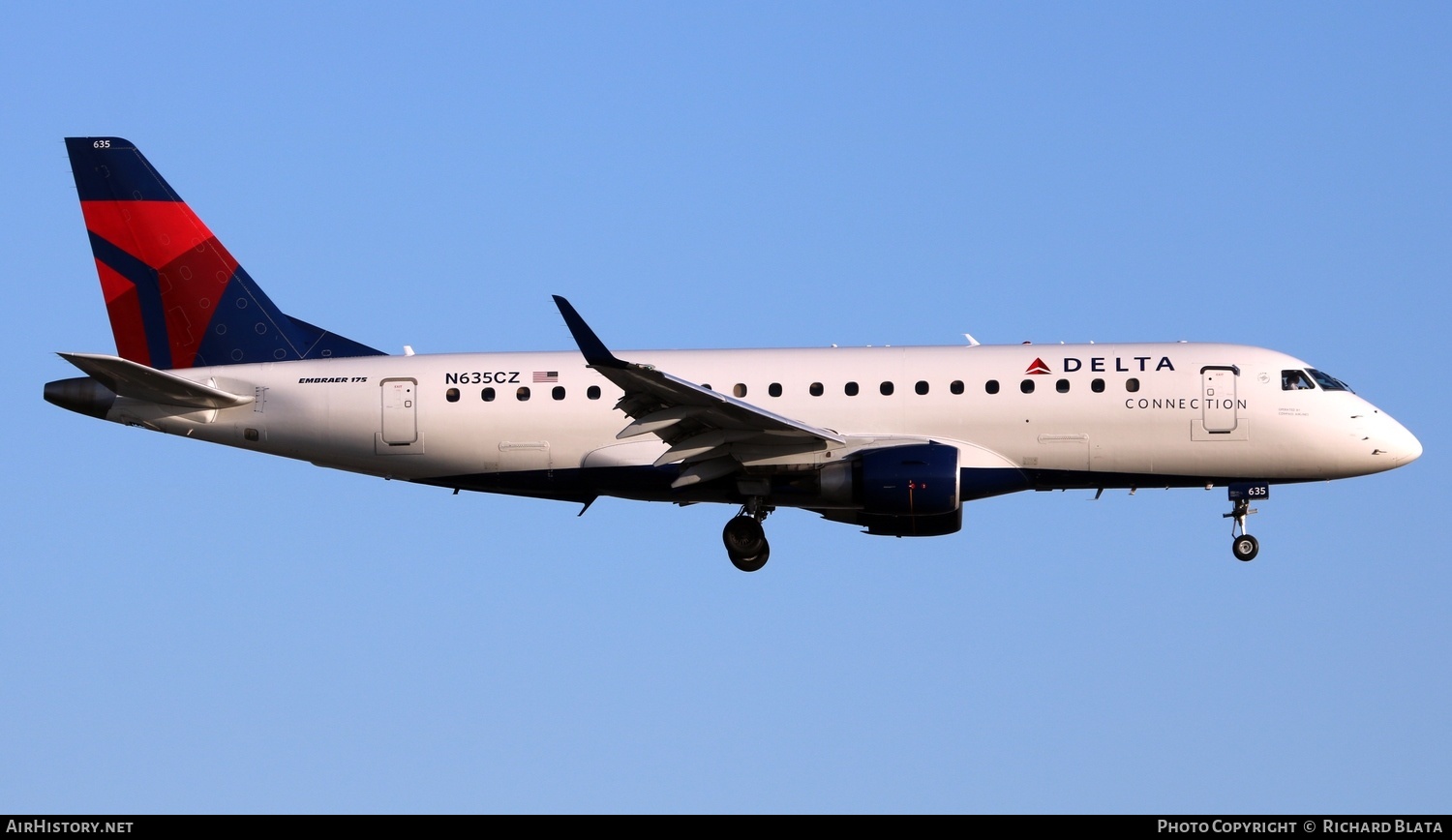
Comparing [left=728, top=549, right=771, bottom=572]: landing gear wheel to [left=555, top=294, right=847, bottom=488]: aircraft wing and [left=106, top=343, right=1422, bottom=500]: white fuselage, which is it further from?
[left=555, top=294, right=847, bottom=488]: aircraft wing

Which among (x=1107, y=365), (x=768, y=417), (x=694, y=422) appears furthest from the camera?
(x=1107, y=365)

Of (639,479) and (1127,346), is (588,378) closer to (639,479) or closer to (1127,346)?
(639,479)

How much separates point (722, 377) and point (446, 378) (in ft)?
19.6

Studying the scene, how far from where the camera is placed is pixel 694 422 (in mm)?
37750

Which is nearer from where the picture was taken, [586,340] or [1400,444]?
[586,340]

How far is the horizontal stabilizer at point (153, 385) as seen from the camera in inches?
1528

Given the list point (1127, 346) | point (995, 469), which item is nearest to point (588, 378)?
point (995, 469)

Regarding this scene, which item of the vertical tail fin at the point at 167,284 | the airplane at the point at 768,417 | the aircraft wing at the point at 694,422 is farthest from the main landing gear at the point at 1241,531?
the vertical tail fin at the point at 167,284

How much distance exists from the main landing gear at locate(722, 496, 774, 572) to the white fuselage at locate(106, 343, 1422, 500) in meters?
0.88

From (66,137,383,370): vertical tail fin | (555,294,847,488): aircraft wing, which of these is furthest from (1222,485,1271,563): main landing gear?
(66,137,383,370): vertical tail fin

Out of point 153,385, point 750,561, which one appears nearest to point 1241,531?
point 750,561

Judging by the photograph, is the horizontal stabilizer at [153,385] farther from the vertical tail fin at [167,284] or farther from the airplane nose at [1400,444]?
the airplane nose at [1400,444]

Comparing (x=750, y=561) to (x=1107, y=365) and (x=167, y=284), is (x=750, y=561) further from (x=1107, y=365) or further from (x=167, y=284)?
(x=167, y=284)

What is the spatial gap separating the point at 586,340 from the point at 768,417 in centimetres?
435
